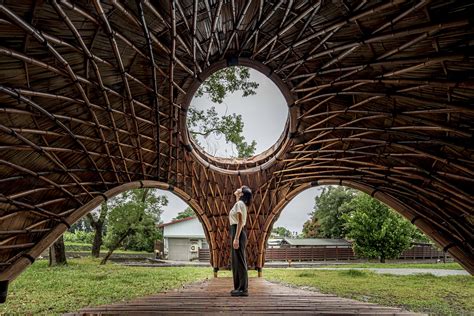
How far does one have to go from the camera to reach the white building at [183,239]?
84.2ft

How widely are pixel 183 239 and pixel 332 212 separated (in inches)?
517

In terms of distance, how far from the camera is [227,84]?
11164 mm

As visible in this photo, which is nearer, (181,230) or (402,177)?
(402,177)

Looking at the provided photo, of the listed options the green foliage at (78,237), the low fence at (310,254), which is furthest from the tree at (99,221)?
the green foliage at (78,237)

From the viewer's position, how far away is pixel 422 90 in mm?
4199

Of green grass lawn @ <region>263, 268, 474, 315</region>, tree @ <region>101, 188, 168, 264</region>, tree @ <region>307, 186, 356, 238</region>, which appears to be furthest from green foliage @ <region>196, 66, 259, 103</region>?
tree @ <region>307, 186, 356, 238</region>

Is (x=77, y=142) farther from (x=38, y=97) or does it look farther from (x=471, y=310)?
(x=471, y=310)

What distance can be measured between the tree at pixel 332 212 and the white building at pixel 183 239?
35.8ft

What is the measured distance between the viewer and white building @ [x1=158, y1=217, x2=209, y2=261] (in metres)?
25.7

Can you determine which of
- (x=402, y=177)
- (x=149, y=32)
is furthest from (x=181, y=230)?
(x=149, y=32)

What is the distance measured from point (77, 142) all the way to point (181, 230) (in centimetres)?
2224

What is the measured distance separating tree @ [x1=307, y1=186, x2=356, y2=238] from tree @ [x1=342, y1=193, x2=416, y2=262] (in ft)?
28.3

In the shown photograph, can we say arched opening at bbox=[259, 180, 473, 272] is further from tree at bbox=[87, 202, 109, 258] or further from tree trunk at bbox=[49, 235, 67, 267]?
tree at bbox=[87, 202, 109, 258]

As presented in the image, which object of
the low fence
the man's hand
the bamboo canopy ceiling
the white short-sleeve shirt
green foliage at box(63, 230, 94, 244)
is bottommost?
green foliage at box(63, 230, 94, 244)
